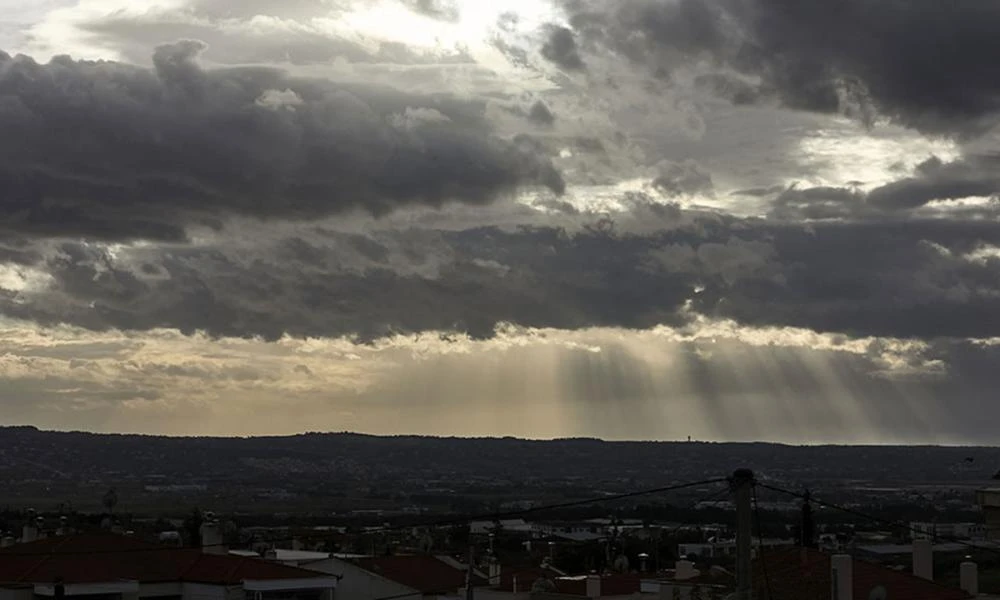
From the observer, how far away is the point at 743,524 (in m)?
30.5

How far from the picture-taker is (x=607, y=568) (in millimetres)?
108625

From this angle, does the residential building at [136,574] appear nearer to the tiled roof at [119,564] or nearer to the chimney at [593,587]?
the tiled roof at [119,564]

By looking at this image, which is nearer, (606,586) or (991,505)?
(991,505)

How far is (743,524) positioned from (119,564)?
36668 millimetres

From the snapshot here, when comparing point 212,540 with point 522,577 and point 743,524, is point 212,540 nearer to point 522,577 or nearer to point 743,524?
point 522,577

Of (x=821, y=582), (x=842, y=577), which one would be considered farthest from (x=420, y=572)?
(x=842, y=577)

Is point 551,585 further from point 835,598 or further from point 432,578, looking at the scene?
point 835,598

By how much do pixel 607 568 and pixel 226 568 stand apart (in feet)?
165

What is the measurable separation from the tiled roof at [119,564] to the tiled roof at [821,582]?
20.2 m

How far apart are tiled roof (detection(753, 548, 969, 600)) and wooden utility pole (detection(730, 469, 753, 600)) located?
1879 cm

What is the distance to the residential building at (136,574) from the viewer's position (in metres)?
58.0

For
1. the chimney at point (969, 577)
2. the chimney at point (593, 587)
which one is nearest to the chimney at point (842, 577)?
the chimney at point (969, 577)

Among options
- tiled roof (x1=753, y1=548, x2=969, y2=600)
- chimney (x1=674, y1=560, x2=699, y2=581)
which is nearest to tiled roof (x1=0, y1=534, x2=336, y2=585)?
chimney (x1=674, y1=560, x2=699, y2=581)

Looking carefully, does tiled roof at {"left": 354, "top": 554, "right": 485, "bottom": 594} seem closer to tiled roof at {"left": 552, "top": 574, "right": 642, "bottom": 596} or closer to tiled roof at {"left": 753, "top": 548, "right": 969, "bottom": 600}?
tiled roof at {"left": 552, "top": 574, "right": 642, "bottom": 596}
